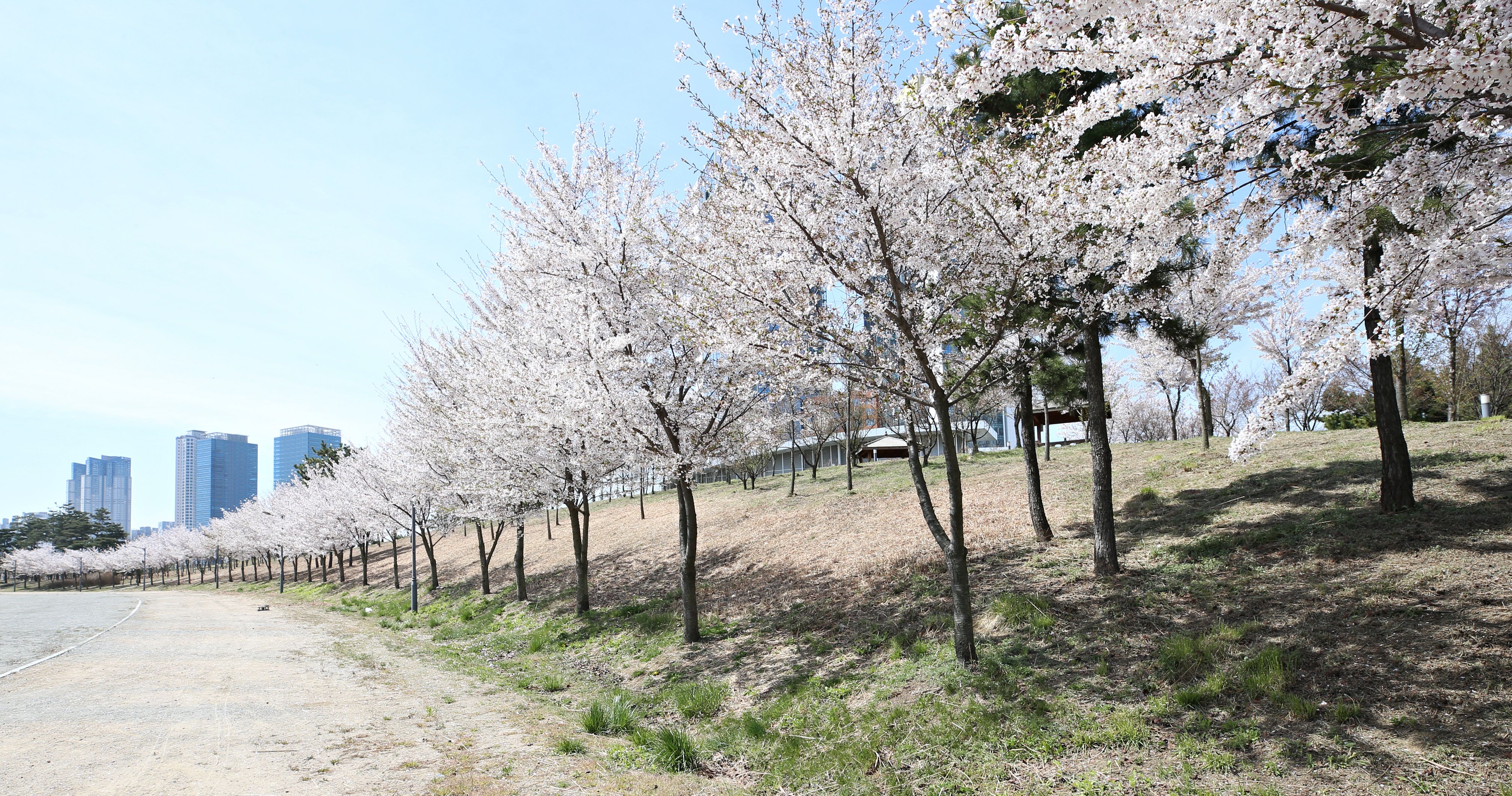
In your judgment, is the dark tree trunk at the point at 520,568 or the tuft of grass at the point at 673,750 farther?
the dark tree trunk at the point at 520,568

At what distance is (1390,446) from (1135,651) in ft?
17.1

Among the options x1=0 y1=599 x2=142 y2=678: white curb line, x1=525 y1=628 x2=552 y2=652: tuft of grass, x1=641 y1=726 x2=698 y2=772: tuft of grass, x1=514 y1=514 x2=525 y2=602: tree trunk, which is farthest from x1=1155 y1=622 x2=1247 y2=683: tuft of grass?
x1=0 y1=599 x2=142 y2=678: white curb line

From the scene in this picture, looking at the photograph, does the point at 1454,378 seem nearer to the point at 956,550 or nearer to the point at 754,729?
the point at 956,550

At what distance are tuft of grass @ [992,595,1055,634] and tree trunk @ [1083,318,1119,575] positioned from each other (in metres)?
1.26

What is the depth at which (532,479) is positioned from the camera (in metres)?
13.8

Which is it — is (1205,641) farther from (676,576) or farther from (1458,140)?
(676,576)

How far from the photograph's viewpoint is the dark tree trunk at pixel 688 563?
10.8 meters

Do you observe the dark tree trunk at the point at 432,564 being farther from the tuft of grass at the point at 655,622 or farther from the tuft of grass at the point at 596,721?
the tuft of grass at the point at 596,721

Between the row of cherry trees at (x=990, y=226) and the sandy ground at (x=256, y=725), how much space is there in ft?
14.1

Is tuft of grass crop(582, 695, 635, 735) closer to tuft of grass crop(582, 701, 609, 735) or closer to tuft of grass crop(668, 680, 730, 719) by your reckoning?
tuft of grass crop(582, 701, 609, 735)

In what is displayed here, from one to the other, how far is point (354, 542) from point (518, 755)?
36523 millimetres

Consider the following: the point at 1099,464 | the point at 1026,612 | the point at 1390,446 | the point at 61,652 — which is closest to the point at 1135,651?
the point at 1026,612

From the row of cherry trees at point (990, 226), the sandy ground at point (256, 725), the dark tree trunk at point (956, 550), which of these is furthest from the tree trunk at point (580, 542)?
the dark tree trunk at point (956, 550)

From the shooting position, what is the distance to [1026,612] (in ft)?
26.0
